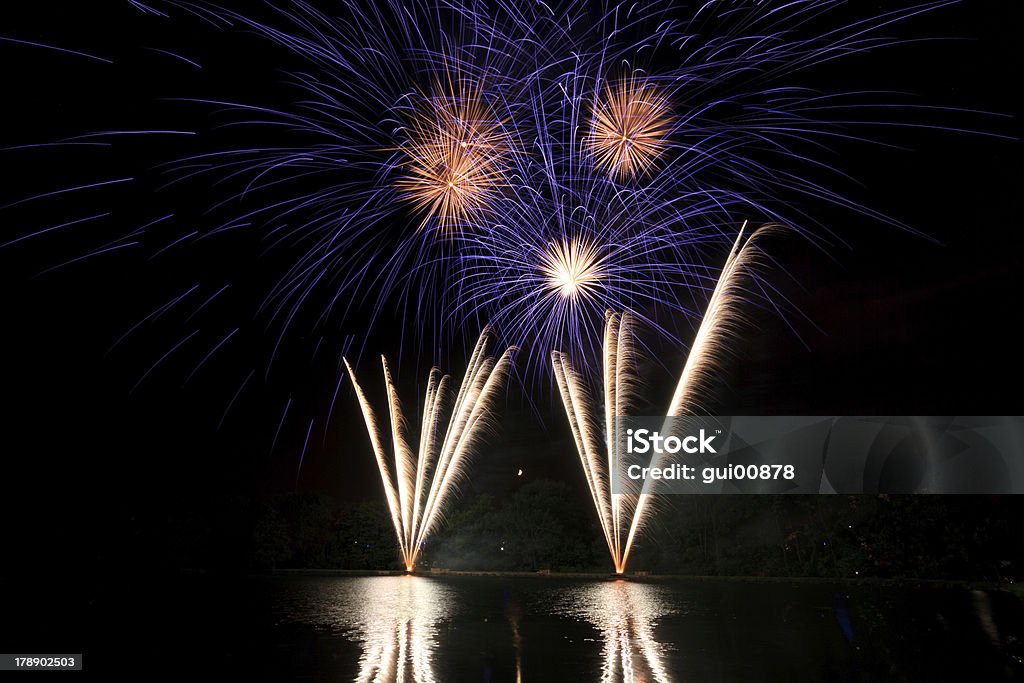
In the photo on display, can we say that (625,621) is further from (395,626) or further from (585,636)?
(395,626)

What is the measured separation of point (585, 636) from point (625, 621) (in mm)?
2612

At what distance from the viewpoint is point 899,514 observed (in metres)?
28.6

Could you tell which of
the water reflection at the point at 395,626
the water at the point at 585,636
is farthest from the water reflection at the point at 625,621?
the water reflection at the point at 395,626

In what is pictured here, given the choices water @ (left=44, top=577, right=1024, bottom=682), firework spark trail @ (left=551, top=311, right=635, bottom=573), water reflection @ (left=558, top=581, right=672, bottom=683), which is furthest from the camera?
firework spark trail @ (left=551, top=311, right=635, bottom=573)

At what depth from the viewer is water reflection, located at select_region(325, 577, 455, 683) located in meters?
11.0

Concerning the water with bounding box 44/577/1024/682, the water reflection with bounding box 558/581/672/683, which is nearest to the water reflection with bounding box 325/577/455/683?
the water with bounding box 44/577/1024/682

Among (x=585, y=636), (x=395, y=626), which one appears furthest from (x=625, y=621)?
(x=395, y=626)

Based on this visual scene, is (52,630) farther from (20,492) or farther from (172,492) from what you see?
(172,492)

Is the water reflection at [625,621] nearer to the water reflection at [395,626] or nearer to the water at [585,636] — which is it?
the water at [585,636]

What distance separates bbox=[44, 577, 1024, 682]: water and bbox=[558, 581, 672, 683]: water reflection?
0.05 meters

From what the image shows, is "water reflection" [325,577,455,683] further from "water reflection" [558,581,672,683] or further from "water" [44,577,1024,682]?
"water reflection" [558,581,672,683]

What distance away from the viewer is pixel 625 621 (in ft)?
55.4

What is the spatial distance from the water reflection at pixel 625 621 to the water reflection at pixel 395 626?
2.58 meters

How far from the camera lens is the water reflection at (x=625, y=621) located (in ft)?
35.8
